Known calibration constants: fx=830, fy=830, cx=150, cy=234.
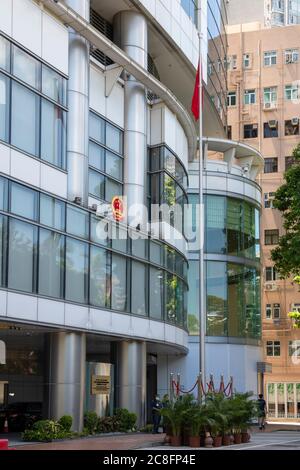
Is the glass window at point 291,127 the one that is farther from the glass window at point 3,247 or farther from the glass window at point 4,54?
the glass window at point 3,247

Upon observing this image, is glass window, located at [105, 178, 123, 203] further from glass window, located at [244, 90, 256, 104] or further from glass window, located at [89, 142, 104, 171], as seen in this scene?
glass window, located at [244, 90, 256, 104]

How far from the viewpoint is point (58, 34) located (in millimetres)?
29109

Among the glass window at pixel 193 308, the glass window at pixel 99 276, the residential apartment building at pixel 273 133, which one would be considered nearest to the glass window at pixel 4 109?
the glass window at pixel 99 276

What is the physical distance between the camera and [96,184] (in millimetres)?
32250

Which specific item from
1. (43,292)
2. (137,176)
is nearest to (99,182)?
(137,176)

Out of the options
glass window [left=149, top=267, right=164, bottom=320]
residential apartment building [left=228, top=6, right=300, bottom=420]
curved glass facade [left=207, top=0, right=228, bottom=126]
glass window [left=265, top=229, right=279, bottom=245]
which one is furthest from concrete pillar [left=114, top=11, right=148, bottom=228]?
glass window [left=265, top=229, right=279, bottom=245]

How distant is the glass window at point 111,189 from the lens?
33.1 metres

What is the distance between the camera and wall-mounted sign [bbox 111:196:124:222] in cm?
3300

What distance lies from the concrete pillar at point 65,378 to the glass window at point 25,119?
6.70 m

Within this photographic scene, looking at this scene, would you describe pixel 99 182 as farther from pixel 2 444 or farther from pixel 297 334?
pixel 297 334

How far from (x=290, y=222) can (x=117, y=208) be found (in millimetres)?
10822

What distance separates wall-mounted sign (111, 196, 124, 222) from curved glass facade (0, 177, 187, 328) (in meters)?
0.68

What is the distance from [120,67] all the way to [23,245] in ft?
33.4
